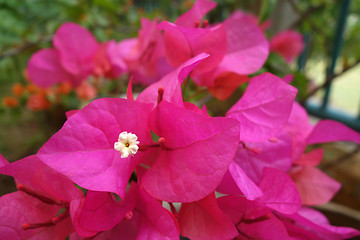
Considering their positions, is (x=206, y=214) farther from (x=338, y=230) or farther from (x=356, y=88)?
(x=356, y=88)

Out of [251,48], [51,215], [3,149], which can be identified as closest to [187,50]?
[251,48]

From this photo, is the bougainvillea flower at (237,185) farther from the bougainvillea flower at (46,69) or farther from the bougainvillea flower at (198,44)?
the bougainvillea flower at (46,69)

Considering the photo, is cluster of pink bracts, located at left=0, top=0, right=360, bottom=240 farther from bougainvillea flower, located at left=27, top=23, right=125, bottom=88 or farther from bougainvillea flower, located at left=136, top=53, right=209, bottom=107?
bougainvillea flower, located at left=27, top=23, right=125, bottom=88

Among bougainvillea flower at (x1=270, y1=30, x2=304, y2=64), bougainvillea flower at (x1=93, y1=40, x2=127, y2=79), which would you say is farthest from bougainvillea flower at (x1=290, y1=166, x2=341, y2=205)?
bougainvillea flower at (x1=270, y1=30, x2=304, y2=64)

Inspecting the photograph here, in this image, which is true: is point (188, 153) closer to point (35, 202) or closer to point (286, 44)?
point (35, 202)

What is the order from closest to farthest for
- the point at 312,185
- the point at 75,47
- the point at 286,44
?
1. the point at 312,185
2. the point at 75,47
3. the point at 286,44

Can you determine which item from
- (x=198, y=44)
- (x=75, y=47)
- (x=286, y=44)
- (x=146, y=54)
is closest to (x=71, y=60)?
(x=75, y=47)
